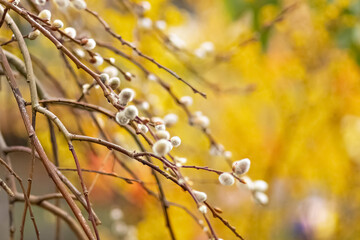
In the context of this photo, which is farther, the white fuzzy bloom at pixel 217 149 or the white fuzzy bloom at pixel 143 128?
the white fuzzy bloom at pixel 217 149

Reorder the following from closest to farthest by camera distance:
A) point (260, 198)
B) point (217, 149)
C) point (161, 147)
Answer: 1. point (161, 147)
2. point (260, 198)
3. point (217, 149)

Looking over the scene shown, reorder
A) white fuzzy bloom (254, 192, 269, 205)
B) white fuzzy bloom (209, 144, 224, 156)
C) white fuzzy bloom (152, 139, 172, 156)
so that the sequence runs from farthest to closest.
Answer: white fuzzy bloom (209, 144, 224, 156)
white fuzzy bloom (254, 192, 269, 205)
white fuzzy bloom (152, 139, 172, 156)

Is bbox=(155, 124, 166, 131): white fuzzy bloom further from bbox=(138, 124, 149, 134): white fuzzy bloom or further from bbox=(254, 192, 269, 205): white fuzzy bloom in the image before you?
bbox=(254, 192, 269, 205): white fuzzy bloom

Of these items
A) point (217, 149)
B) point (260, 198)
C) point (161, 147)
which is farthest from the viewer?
point (217, 149)

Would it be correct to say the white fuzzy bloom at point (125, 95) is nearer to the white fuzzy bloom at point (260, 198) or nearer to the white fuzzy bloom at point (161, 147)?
the white fuzzy bloom at point (161, 147)

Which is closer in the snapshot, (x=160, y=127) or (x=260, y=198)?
(x=160, y=127)

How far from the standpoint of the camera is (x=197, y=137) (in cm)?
206

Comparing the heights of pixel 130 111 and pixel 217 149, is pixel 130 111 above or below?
below

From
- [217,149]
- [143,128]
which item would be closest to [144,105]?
[217,149]

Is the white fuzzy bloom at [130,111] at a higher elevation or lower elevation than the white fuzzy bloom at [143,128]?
lower

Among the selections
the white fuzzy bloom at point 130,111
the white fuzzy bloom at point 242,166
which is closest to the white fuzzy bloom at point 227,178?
the white fuzzy bloom at point 242,166

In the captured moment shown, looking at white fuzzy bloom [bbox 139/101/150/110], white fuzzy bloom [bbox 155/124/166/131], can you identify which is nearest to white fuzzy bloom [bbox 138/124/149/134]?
white fuzzy bloom [bbox 155/124/166/131]

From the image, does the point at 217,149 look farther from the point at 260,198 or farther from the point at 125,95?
the point at 125,95

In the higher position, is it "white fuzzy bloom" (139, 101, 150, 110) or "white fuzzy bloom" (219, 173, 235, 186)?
"white fuzzy bloom" (139, 101, 150, 110)
